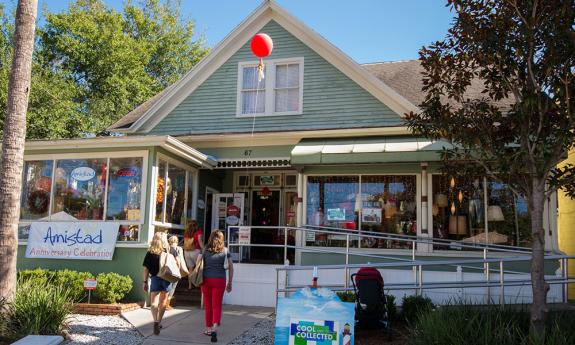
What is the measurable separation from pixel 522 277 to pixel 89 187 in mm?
10090

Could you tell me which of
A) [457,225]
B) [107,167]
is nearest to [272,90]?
[107,167]

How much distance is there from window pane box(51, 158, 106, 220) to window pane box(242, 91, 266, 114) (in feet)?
14.2

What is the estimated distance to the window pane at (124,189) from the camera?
11.5m

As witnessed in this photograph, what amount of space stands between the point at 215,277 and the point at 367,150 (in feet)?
17.4

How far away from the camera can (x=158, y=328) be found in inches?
324

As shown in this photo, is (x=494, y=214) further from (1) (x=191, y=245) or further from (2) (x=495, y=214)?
(1) (x=191, y=245)

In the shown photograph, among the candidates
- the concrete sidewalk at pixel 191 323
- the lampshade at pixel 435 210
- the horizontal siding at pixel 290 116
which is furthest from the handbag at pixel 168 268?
the lampshade at pixel 435 210

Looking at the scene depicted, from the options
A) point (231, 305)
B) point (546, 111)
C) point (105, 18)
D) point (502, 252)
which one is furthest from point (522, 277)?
point (105, 18)

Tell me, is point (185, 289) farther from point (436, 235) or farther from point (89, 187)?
point (436, 235)

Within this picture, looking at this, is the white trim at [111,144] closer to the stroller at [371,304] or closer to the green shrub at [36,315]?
the green shrub at [36,315]

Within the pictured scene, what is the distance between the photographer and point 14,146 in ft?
28.3

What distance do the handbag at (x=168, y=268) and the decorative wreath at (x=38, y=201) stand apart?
546 cm

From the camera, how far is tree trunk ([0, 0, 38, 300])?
815 centimetres

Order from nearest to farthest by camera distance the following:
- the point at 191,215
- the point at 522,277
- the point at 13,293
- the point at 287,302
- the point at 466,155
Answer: the point at 287,302 < the point at 466,155 < the point at 13,293 < the point at 522,277 < the point at 191,215
